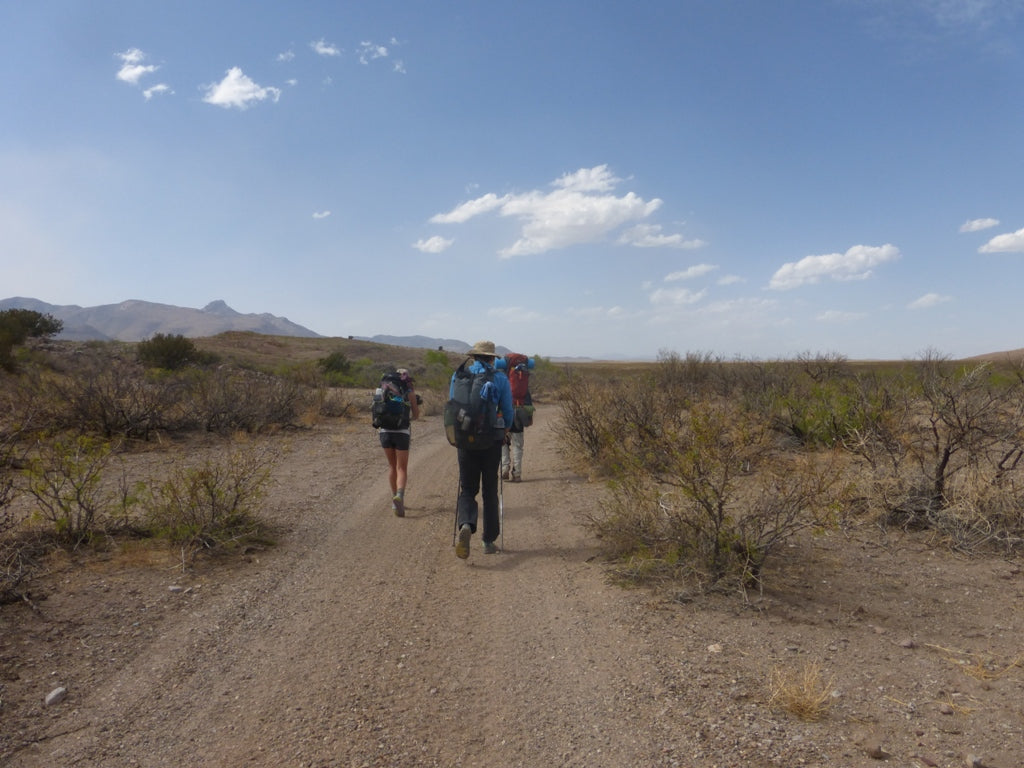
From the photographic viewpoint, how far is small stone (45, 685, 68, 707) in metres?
3.43

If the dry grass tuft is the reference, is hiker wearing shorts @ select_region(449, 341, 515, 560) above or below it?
above

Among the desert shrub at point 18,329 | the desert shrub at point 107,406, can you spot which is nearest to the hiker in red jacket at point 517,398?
the desert shrub at point 107,406

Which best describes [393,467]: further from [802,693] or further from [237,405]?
[237,405]

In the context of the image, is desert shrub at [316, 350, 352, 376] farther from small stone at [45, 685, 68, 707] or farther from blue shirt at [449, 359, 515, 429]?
small stone at [45, 685, 68, 707]

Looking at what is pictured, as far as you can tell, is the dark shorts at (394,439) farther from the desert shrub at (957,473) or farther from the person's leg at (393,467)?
the desert shrub at (957,473)

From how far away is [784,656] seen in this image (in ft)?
12.6

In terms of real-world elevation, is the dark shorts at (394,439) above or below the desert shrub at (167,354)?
below

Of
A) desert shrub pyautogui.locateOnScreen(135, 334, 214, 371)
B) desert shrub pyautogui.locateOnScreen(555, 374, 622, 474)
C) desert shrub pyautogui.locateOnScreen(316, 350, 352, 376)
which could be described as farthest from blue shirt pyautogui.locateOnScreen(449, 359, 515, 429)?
desert shrub pyautogui.locateOnScreen(316, 350, 352, 376)

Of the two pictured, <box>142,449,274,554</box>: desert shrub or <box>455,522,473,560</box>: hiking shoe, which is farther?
<box>142,449,274,554</box>: desert shrub

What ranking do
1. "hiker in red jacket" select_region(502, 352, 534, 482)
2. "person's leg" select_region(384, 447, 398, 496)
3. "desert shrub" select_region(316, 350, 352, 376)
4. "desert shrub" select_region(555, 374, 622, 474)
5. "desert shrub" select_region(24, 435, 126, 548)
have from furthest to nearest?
"desert shrub" select_region(316, 350, 352, 376)
"desert shrub" select_region(555, 374, 622, 474)
"hiker in red jacket" select_region(502, 352, 534, 482)
"person's leg" select_region(384, 447, 398, 496)
"desert shrub" select_region(24, 435, 126, 548)

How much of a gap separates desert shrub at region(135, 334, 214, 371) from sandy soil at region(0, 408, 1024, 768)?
2699 cm

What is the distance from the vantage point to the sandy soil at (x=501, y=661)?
303 centimetres

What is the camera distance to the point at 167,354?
30453 millimetres

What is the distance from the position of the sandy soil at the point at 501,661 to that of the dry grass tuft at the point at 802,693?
5 centimetres
